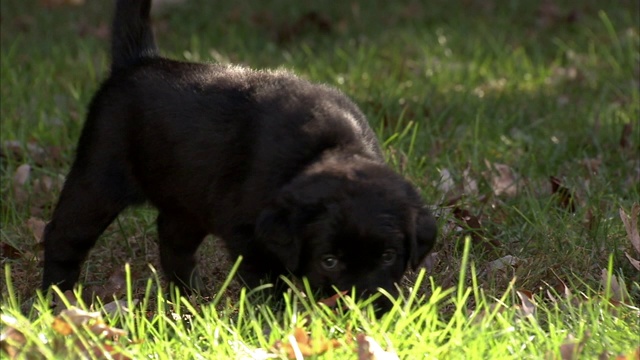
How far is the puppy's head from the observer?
3289mm

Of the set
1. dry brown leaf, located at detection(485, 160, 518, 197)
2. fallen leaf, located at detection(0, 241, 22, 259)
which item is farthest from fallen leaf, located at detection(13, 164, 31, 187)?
dry brown leaf, located at detection(485, 160, 518, 197)

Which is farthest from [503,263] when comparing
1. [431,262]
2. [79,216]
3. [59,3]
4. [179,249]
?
[59,3]

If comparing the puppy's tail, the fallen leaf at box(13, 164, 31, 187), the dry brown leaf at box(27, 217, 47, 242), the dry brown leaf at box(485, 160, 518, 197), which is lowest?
the dry brown leaf at box(485, 160, 518, 197)

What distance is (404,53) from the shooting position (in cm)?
757

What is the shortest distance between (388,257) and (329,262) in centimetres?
18

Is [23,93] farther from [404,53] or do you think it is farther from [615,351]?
[615,351]

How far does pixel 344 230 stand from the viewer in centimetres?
328

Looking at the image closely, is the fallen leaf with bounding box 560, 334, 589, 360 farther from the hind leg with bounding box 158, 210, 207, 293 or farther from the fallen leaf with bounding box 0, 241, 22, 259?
the fallen leaf with bounding box 0, 241, 22, 259

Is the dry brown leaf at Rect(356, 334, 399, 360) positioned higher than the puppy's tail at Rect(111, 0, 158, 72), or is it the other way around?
the puppy's tail at Rect(111, 0, 158, 72)

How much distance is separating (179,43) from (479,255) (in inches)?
175

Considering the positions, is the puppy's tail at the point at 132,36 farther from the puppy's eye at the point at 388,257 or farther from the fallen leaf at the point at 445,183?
the puppy's eye at the point at 388,257

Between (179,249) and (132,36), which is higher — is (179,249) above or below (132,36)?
below

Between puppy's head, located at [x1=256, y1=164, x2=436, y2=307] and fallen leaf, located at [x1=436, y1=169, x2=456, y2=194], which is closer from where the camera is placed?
puppy's head, located at [x1=256, y1=164, x2=436, y2=307]

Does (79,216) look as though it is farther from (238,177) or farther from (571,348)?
(571,348)
